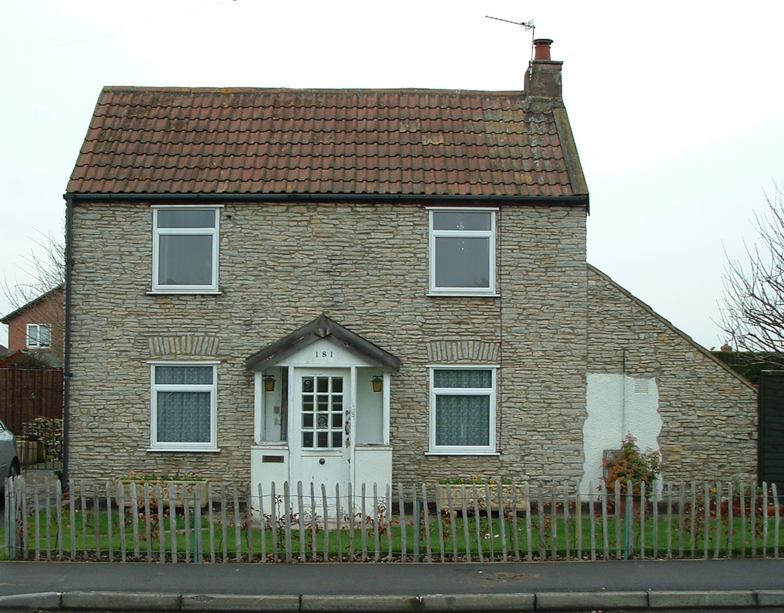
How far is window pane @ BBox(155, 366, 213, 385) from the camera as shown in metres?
15.5

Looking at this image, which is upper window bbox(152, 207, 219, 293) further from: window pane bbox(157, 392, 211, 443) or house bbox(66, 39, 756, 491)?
window pane bbox(157, 392, 211, 443)

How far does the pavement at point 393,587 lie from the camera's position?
896cm

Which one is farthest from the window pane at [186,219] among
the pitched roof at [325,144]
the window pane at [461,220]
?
the window pane at [461,220]

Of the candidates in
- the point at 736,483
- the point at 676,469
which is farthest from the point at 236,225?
the point at 736,483

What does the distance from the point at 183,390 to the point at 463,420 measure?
489 centimetres

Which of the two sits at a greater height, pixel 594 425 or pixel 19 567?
pixel 594 425

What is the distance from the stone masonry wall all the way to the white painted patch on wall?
0.26 metres

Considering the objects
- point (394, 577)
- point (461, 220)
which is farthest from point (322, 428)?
point (394, 577)

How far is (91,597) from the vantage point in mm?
9008

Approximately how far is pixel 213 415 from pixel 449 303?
4.52 metres

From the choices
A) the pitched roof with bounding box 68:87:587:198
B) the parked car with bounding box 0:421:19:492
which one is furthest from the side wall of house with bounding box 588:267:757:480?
the parked car with bounding box 0:421:19:492

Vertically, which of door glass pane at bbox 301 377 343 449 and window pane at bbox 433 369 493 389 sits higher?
window pane at bbox 433 369 493 389

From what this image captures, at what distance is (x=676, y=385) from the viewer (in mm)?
15648

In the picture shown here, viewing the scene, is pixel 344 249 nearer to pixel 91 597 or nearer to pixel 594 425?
pixel 594 425
